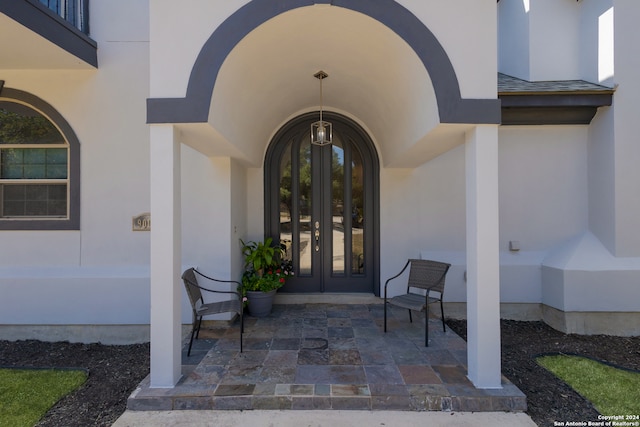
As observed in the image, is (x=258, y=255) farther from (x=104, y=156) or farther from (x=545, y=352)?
(x=545, y=352)

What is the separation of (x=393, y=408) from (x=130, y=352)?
3314 millimetres

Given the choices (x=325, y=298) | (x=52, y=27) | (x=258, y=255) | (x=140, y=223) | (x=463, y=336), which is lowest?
(x=463, y=336)

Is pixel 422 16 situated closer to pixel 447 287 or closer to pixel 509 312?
pixel 447 287

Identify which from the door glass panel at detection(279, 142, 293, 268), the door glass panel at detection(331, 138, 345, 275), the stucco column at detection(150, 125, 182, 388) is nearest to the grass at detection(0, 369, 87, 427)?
the stucco column at detection(150, 125, 182, 388)

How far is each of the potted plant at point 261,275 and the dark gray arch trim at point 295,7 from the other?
96.9 inches

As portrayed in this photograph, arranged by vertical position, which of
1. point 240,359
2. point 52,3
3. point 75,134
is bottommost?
point 240,359

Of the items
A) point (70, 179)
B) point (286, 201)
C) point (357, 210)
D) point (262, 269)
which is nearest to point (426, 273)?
point (357, 210)

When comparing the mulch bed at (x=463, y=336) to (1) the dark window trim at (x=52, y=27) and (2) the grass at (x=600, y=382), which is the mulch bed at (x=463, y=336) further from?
(1) the dark window trim at (x=52, y=27)

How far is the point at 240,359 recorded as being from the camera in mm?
3346

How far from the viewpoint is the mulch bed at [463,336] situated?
9.14 ft

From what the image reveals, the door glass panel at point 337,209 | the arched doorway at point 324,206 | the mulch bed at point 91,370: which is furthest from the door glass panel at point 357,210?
the mulch bed at point 91,370

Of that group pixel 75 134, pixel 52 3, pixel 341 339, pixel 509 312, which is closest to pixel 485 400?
pixel 341 339

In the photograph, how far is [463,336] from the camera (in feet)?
13.8

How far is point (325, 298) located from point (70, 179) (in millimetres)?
4054
